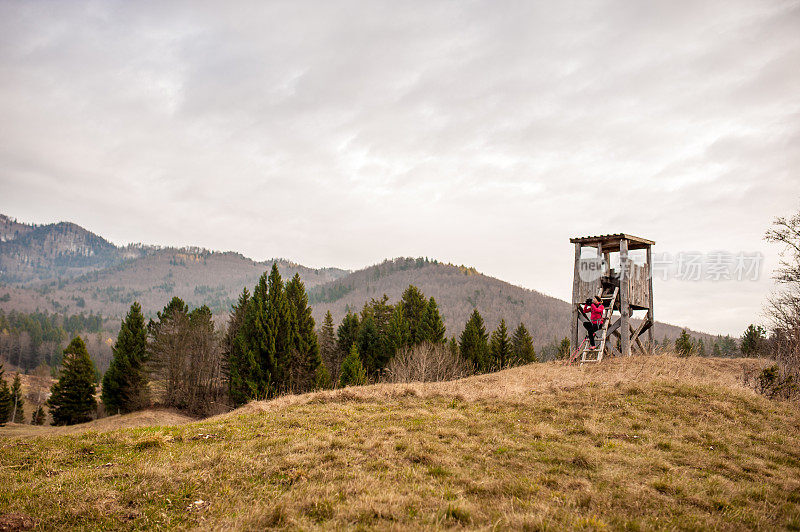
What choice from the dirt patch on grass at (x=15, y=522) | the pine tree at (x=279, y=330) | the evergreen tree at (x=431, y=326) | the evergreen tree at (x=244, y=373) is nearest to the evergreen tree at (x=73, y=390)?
the evergreen tree at (x=244, y=373)

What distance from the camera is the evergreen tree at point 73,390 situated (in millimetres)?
44094

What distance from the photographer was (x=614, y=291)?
17.8 m

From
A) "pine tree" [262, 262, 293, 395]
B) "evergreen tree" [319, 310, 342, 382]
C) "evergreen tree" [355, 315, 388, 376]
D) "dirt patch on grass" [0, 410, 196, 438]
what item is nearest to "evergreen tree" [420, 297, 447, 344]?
"evergreen tree" [355, 315, 388, 376]

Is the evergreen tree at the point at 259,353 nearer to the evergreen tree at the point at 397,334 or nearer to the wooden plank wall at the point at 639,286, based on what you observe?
the evergreen tree at the point at 397,334

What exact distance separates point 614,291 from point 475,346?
34502 millimetres

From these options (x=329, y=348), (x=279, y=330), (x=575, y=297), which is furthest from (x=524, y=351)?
(x=575, y=297)

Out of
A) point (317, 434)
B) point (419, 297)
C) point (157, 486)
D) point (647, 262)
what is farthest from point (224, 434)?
point (419, 297)

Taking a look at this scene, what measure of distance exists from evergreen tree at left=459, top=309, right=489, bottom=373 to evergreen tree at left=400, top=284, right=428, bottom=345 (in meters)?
7.22

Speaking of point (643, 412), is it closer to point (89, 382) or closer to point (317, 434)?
point (317, 434)

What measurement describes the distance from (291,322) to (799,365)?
34702 mm

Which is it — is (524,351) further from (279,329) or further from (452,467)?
(452,467)

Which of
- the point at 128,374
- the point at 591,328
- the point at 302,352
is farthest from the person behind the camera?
the point at 128,374

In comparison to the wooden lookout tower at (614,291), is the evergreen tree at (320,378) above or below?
below

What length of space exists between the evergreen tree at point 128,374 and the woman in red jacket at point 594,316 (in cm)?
4574
